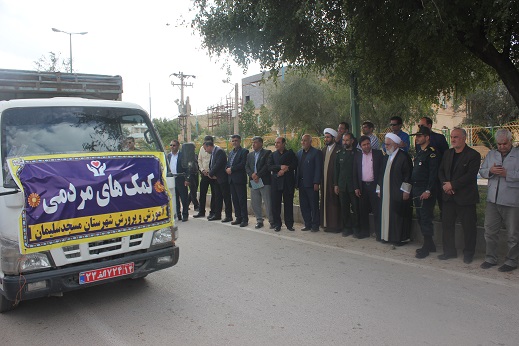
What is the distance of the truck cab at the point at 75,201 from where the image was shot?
12.7 ft

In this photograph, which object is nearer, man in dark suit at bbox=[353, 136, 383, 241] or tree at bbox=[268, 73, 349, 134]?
man in dark suit at bbox=[353, 136, 383, 241]

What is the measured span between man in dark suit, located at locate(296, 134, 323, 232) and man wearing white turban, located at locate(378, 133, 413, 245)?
142cm

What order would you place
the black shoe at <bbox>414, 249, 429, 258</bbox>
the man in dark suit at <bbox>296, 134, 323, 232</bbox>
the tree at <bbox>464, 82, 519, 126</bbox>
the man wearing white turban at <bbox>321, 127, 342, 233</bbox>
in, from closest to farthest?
1. the black shoe at <bbox>414, 249, 429, 258</bbox>
2. the man wearing white turban at <bbox>321, 127, 342, 233</bbox>
3. the man in dark suit at <bbox>296, 134, 323, 232</bbox>
4. the tree at <bbox>464, 82, 519, 126</bbox>

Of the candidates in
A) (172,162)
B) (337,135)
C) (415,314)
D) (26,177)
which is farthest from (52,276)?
(172,162)

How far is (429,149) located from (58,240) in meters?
5.16

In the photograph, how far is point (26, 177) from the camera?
394 centimetres

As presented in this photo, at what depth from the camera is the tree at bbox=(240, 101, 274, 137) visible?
3884 centimetres

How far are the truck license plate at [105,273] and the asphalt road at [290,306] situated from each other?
0.44 m

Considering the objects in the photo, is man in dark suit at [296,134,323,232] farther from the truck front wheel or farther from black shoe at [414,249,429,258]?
the truck front wheel

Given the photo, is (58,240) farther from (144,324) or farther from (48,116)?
(48,116)

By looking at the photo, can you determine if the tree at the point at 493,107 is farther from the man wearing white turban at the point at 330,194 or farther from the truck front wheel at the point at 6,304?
the truck front wheel at the point at 6,304

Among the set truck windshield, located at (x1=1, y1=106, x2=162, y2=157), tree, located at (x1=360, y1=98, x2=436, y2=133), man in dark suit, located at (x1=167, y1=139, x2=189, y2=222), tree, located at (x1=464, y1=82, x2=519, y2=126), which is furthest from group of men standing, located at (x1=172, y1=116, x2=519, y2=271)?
tree, located at (x1=464, y1=82, x2=519, y2=126)

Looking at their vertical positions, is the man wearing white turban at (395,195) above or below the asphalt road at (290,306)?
Result: above

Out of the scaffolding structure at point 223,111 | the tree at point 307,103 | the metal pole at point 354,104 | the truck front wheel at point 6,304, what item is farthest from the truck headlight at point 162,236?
the scaffolding structure at point 223,111
